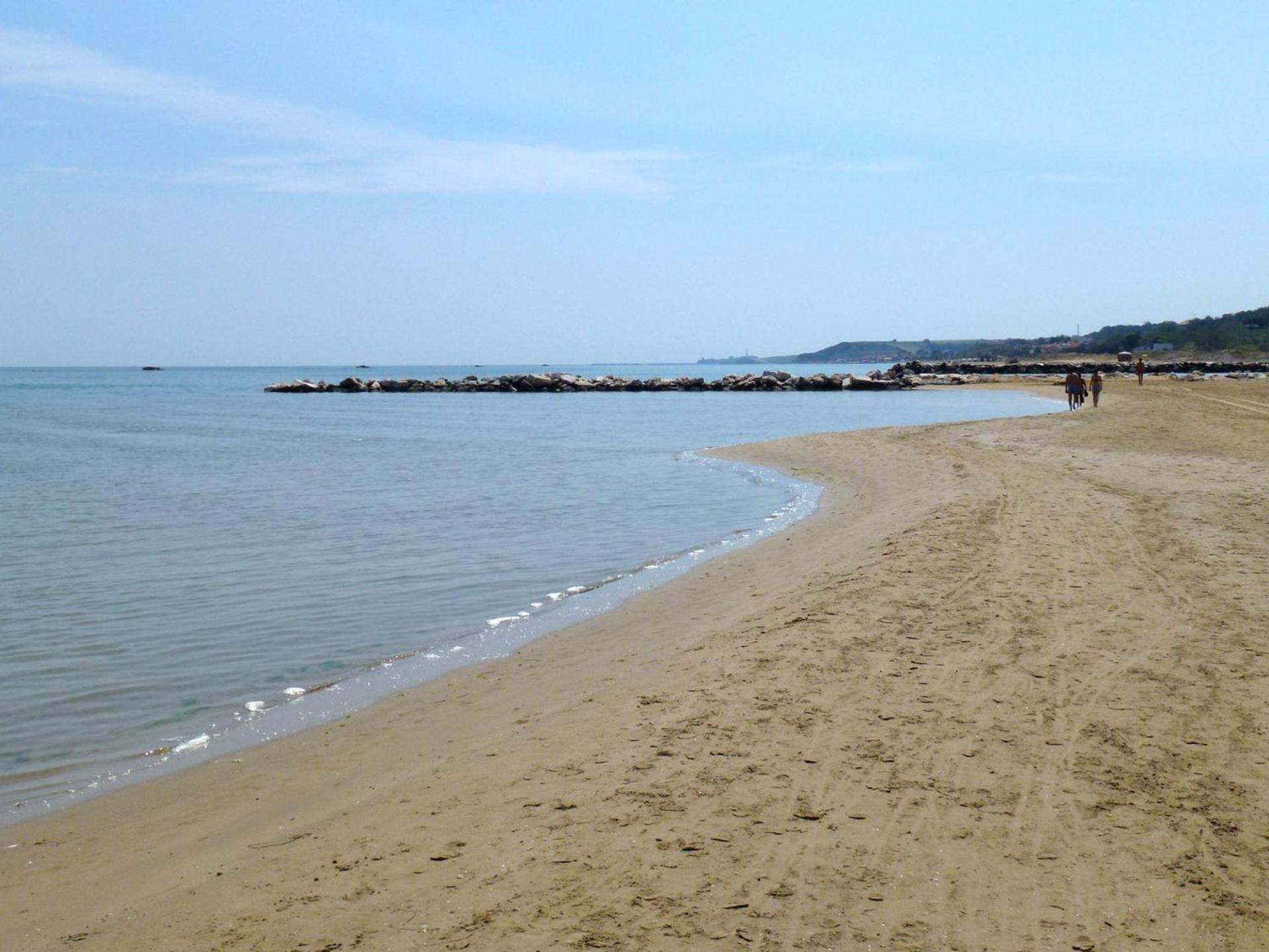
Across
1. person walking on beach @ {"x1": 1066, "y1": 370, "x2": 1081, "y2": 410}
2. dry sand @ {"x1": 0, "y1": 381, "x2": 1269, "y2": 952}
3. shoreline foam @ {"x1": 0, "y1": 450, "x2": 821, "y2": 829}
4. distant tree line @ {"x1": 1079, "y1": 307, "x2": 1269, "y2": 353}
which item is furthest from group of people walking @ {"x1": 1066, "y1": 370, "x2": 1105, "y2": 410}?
distant tree line @ {"x1": 1079, "y1": 307, "x2": 1269, "y2": 353}

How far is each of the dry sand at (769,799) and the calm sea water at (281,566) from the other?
2.84 feet

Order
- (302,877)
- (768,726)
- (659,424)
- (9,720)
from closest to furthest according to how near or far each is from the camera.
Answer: (302,877)
(768,726)
(9,720)
(659,424)

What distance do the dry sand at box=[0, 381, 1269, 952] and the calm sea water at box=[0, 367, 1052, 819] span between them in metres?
0.87

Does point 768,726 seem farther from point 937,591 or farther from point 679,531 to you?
point 679,531

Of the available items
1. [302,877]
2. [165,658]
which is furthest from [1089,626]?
[165,658]

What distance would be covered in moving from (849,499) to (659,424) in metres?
25.2

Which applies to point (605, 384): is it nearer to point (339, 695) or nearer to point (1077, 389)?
point (1077, 389)

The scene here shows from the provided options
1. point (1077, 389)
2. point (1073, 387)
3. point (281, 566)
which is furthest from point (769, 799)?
point (1077, 389)

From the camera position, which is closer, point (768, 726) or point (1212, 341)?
point (768, 726)

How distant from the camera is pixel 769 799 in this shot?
4777 millimetres

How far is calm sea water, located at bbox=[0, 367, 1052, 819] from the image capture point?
7.14 metres

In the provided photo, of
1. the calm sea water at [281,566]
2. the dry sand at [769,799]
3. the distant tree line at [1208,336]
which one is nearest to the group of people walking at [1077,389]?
the calm sea water at [281,566]

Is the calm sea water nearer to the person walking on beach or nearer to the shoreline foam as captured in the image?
the shoreline foam

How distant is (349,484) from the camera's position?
2073 centimetres
